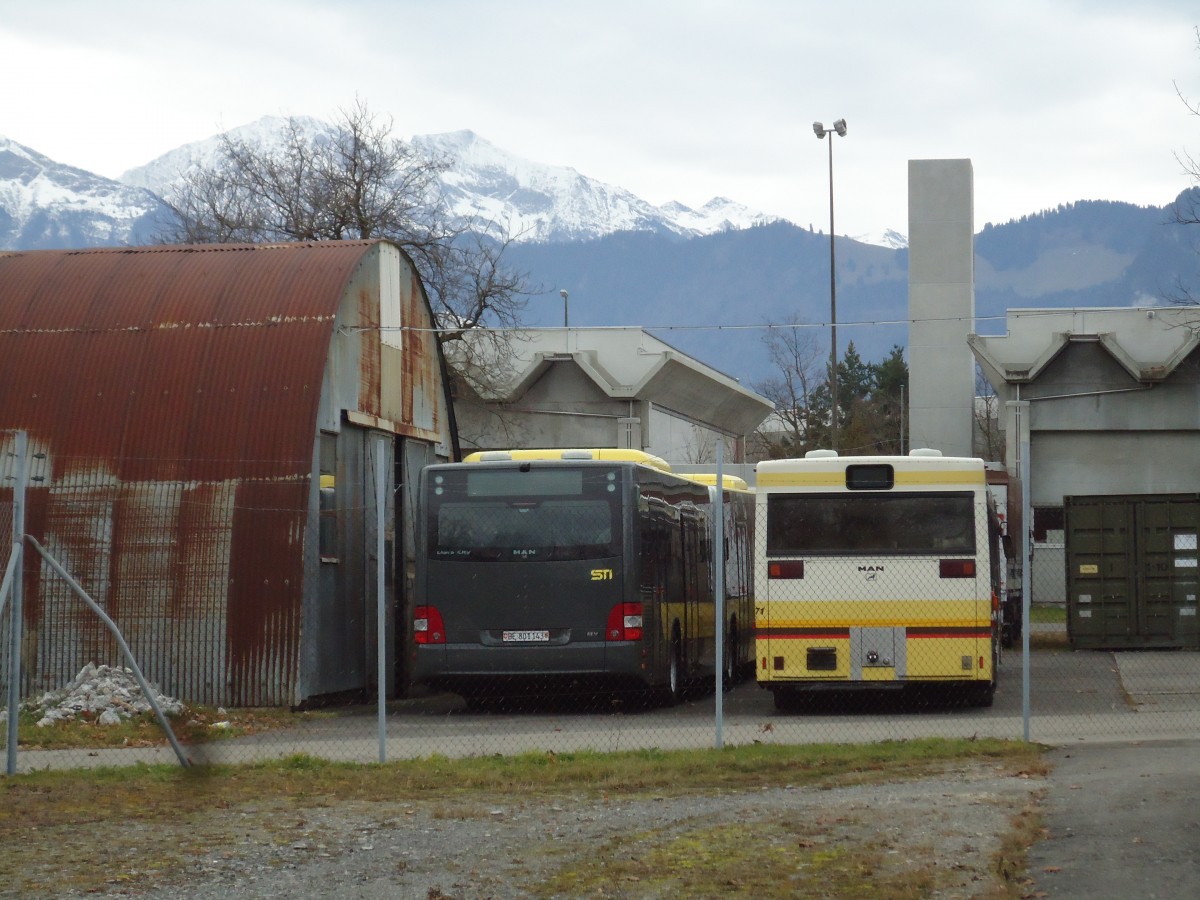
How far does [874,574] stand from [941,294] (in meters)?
41.3

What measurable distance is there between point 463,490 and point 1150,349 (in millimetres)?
32570

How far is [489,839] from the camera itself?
9.48 meters

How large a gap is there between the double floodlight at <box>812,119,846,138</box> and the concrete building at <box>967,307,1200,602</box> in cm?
716

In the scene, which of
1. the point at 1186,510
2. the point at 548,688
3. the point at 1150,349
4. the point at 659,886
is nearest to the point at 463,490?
the point at 548,688

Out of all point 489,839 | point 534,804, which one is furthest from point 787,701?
point 489,839

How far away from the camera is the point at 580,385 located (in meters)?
51.3

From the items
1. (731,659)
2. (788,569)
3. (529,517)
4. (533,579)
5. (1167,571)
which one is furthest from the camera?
(1167,571)

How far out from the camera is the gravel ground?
8148 millimetres

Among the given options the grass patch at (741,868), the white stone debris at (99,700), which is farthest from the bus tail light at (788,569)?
the grass patch at (741,868)

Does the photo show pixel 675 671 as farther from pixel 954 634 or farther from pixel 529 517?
pixel 954 634

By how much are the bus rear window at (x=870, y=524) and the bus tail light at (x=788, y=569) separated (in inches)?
4.4

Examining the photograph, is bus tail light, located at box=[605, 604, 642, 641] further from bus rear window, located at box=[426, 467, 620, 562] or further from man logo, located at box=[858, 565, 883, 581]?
man logo, located at box=[858, 565, 883, 581]

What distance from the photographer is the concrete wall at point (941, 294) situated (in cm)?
5625

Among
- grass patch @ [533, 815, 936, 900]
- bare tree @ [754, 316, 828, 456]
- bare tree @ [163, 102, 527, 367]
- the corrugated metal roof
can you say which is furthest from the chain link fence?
bare tree @ [754, 316, 828, 456]
